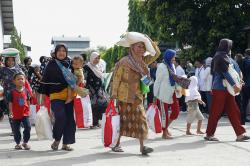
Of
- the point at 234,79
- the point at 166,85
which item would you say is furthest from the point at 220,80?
the point at 166,85

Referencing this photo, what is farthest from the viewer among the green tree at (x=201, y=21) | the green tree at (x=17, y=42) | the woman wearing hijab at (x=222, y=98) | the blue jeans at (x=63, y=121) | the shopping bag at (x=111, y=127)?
the green tree at (x=17, y=42)

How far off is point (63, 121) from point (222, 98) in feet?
9.33

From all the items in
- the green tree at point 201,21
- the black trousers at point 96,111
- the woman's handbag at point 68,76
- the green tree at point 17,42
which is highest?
the green tree at point 17,42

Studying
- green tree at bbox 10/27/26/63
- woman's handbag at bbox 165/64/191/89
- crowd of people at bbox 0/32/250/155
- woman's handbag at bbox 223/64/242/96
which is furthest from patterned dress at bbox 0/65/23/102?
green tree at bbox 10/27/26/63

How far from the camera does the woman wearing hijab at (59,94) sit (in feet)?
26.1

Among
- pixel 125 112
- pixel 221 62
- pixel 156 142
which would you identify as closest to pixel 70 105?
pixel 125 112

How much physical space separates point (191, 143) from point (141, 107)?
1665mm

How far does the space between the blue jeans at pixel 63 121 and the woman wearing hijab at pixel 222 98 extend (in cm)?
251

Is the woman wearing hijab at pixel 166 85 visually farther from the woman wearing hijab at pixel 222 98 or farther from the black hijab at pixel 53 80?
the black hijab at pixel 53 80

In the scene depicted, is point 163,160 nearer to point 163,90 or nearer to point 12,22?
point 163,90

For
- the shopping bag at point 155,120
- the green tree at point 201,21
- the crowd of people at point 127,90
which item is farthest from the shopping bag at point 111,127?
the green tree at point 201,21

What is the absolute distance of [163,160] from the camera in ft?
23.4

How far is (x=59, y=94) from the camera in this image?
7988mm

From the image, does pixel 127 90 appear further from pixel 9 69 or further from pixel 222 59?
pixel 9 69
